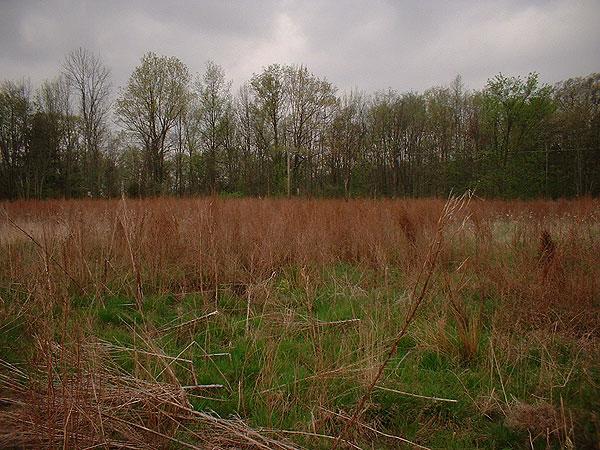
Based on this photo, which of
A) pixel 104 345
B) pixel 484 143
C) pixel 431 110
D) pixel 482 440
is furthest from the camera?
pixel 431 110

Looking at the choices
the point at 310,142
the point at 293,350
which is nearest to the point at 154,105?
the point at 310,142

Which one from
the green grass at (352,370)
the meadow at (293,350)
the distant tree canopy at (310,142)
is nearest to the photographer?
the meadow at (293,350)

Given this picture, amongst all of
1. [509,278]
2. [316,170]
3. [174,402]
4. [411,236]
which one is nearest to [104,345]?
[174,402]

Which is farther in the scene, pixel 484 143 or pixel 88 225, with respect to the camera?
pixel 484 143

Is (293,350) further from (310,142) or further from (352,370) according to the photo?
(310,142)

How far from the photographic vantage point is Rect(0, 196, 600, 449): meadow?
1685 mm

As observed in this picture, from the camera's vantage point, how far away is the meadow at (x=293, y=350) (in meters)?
1.68

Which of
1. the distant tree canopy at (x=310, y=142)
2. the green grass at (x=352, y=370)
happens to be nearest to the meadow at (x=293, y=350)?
the green grass at (x=352, y=370)

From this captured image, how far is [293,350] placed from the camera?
105 inches

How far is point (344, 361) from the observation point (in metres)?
2.35

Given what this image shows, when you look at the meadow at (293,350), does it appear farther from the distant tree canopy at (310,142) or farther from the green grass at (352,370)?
the distant tree canopy at (310,142)

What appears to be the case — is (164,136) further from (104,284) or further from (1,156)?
(104,284)

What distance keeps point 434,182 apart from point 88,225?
32.9m

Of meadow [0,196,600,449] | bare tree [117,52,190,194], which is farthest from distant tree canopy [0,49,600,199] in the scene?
meadow [0,196,600,449]
